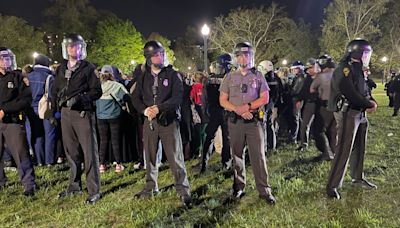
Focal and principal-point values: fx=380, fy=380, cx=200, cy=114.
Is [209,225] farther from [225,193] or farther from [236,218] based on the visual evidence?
[225,193]

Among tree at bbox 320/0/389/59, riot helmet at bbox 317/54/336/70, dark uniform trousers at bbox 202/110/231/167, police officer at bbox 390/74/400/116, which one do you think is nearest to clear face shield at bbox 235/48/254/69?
dark uniform trousers at bbox 202/110/231/167

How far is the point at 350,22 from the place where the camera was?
43.9 metres

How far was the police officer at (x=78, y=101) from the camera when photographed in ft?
Result: 16.6

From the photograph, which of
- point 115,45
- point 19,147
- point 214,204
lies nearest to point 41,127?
point 19,147

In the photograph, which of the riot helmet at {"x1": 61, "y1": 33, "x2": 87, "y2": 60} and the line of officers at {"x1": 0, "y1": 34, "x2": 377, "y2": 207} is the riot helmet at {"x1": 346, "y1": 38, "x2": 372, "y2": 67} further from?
the riot helmet at {"x1": 61, "y1": 33, "x2": 87, "y2": 60}

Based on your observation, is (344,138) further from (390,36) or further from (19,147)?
(390,36)

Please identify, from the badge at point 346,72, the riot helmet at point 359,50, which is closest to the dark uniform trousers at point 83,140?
the badge at point 346,72

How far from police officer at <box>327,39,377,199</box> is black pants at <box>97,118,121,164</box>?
12.4 ft

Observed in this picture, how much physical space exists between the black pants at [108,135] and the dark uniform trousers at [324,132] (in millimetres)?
3815

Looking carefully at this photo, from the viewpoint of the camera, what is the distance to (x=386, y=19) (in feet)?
172

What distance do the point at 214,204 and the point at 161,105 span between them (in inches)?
58.3

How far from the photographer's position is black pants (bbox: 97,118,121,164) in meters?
6.98

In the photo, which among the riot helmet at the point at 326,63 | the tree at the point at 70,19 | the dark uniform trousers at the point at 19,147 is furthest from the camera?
the tree at the point at 70,19

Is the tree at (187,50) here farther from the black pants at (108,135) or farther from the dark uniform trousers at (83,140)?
the dark uniform trousers at (83,140)
